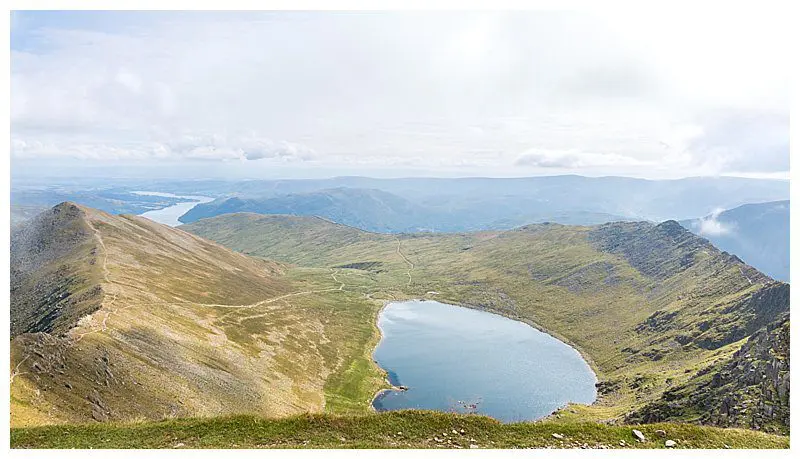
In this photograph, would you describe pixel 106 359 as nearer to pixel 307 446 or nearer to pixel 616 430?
pixel 307 446

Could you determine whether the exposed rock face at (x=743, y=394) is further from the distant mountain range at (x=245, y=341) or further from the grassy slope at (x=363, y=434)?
the grassy slope at (x=363, y=434)

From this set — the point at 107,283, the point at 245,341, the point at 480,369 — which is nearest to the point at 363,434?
the point at 245,341

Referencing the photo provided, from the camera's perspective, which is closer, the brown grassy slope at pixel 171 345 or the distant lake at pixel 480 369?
the brown grassy slope at pixel 171 345

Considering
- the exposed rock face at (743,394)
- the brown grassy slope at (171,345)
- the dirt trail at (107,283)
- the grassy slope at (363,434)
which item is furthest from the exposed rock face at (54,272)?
the exposed rock face at (743,394)

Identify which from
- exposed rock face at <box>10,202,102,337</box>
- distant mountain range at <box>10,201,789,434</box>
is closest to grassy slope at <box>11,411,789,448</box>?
distant mountain range at <box>10,201,789,434</box>

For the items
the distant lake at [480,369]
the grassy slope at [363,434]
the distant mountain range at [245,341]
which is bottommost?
the distant lake at [480,369]

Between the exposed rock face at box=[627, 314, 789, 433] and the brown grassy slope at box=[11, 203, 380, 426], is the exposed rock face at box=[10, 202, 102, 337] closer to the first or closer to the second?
the brown grassy slope at box=[11, 203, 380, 426]
